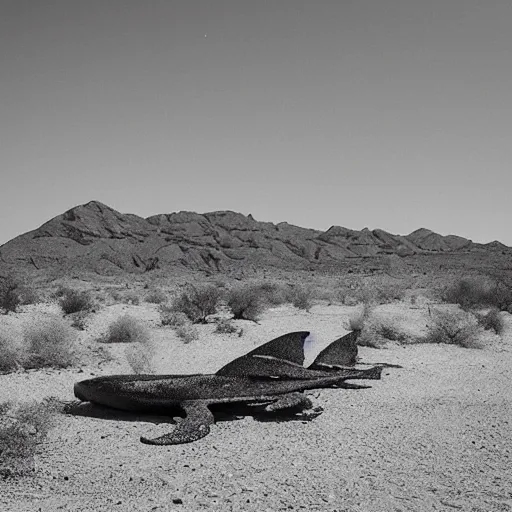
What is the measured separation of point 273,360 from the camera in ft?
24.6

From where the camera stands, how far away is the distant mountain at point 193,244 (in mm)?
57656

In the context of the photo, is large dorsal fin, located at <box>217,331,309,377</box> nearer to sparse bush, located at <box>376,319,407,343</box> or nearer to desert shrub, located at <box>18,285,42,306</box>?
sparse bush, located at <box>376,319,407,343</box>

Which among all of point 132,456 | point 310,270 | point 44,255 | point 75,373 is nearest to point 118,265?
point 44,255

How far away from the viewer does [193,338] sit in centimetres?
1290

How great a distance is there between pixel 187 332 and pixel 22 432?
26.3ft

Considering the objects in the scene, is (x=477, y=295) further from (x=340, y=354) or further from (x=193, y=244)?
(x=193, y=244)

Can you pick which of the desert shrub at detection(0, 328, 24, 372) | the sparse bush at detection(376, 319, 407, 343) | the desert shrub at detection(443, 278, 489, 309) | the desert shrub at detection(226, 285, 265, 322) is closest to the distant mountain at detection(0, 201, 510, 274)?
the desert shrub at detection(226, 285, 265, 322)

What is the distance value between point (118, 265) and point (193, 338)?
44606 millimetres

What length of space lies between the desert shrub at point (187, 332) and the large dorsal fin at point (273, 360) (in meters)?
5.27

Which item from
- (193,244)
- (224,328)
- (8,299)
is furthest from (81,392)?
(193,244)

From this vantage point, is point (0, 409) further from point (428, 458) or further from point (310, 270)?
point (310, 270)

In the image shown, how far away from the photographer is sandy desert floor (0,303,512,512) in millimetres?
4301

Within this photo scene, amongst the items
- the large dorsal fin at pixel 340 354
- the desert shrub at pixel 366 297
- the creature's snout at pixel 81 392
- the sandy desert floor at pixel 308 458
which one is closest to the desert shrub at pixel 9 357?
the sandy desert floor at pixel 308 458

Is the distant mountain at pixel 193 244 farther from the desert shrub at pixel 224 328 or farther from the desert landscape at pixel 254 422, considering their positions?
the desert shrub at pixel 224 328
